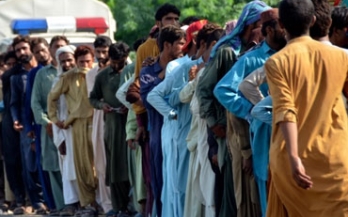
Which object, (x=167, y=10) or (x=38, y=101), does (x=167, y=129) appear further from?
(x=38, y=101)

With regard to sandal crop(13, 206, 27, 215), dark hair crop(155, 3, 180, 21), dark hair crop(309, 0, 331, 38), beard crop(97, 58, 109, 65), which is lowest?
sandal crop(13, 206, 27, 215)

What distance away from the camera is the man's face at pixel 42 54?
1555 cm

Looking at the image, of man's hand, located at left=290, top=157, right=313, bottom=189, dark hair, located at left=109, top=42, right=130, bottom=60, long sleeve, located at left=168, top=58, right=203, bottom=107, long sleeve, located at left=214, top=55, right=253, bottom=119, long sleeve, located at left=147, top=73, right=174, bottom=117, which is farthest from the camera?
dark hair, located at left=109, top=42, right=130, bottom=60

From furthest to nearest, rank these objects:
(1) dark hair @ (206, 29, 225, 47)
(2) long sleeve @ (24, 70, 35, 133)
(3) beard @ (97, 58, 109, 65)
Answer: (2) long sleeve @ (24, 70, 35, 133)
(3) beard @ (97, 58, 109, 65)
(1) dark hair @ (206, 29, 225, 47)

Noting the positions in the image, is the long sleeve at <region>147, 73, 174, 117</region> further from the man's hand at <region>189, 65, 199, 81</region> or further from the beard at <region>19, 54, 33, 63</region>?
the beard at <region>19, 54, 33, 63</region>

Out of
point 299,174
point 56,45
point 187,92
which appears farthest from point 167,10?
point 299,174

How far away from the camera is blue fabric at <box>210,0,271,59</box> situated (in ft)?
30.3

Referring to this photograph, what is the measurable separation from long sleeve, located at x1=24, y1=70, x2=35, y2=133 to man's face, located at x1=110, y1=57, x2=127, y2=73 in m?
2.05

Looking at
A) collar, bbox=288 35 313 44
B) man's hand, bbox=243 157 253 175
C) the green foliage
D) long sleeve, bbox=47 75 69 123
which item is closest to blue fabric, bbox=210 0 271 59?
man's hand, bbox=243 157 253 175

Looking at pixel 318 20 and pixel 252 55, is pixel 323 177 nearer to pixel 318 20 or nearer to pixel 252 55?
pixel 318 20

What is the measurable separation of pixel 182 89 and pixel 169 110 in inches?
17.4

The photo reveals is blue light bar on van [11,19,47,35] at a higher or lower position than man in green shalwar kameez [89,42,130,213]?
lower

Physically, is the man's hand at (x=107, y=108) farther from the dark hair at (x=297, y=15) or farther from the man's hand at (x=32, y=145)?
the dark hair at (x=297, y=15)

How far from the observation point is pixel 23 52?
1583 cm
